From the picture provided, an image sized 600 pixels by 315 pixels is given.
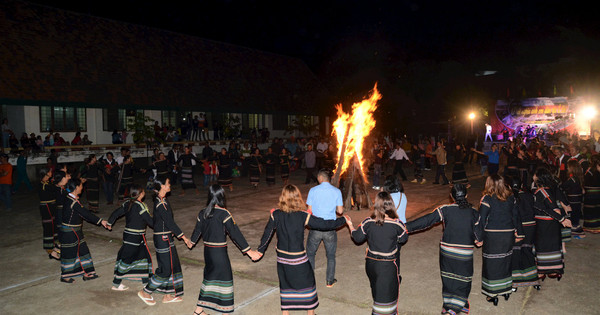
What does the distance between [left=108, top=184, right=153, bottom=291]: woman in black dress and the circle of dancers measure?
0.01 metres

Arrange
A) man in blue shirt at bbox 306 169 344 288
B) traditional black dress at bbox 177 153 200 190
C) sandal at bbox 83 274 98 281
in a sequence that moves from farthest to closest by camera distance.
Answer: traditional black dress at bbox 177 153 200 190 < sandal at bbox 83 274 98 281 < man in blue shirt at bbox 306 169 344 288

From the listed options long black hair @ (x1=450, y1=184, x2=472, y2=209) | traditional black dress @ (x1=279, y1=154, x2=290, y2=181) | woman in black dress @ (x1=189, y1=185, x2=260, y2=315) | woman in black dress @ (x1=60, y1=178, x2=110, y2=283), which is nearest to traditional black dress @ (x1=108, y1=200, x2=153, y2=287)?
woman in black dress @ (x1=60, y1=178, x2=110, y2=283)

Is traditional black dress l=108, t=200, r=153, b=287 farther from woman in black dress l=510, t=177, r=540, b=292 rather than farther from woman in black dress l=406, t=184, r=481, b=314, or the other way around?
woman in black dress l=510, t=177, r=540, b=292

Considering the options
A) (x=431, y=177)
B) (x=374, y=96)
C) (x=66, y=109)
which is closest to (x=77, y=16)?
(x=66, y=109)

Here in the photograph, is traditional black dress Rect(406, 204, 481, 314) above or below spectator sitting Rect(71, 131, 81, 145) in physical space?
below

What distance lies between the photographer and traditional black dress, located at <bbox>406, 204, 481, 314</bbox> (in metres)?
5.38

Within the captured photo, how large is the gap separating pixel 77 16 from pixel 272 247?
68.9 feet

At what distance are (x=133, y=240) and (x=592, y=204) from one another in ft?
30.9

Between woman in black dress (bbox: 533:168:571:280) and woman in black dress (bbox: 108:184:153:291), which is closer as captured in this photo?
woman in black dress (bbox: 108:184:153:291)

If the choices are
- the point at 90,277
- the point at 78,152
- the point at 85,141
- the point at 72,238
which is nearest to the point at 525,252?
the point at 90,277

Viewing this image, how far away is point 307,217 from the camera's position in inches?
210

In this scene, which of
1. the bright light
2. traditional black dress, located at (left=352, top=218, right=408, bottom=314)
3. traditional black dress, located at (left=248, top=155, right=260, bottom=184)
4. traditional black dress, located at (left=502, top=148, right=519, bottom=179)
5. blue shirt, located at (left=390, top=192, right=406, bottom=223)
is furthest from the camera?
the bright light

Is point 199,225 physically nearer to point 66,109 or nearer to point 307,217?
point 307,217

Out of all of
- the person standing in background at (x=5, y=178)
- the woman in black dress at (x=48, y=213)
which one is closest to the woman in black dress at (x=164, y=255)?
the woman in black dress at (x=48, y=213)
